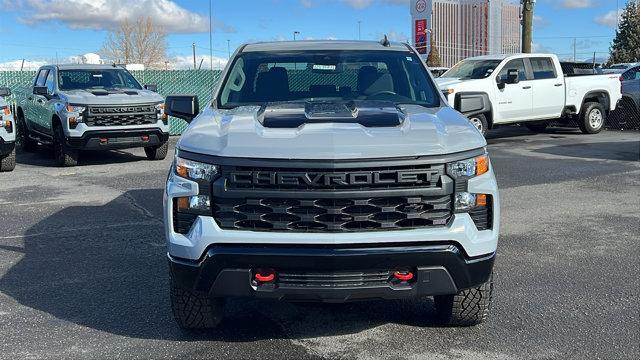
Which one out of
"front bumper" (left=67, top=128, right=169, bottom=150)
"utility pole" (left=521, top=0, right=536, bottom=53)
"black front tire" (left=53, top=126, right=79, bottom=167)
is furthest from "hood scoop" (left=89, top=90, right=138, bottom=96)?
"utility pole" (left=521, top=0, right=536, bottom=53)

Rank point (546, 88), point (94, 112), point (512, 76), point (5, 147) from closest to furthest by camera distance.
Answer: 1. point (5, 147)
2. point (94, 112)
3. point (512, 76)
4. point (546, 88)

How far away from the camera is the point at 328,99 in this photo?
495 centimetres

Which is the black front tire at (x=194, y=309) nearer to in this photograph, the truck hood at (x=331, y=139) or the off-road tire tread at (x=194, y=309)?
the off-road tire tread at (x=194, y=309)

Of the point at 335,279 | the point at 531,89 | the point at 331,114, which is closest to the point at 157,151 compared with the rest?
the point at 531,89

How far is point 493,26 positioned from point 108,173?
A: 99.1 metres

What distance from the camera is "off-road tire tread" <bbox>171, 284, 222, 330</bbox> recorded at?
4.07 m

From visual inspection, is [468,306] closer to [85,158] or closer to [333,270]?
[333,270]

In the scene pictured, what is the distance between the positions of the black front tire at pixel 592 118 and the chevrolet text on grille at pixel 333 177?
14.1 metres

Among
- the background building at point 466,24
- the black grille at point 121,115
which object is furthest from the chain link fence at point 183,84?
the background building at point 466,24

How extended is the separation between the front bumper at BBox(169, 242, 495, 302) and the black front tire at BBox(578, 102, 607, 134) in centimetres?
1394

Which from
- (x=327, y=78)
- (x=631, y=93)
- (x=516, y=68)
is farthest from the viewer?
(x=631, y=93)

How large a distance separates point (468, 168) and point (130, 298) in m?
2.75

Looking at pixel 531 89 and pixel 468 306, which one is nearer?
pixel 468 306

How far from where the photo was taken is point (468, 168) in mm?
3688
